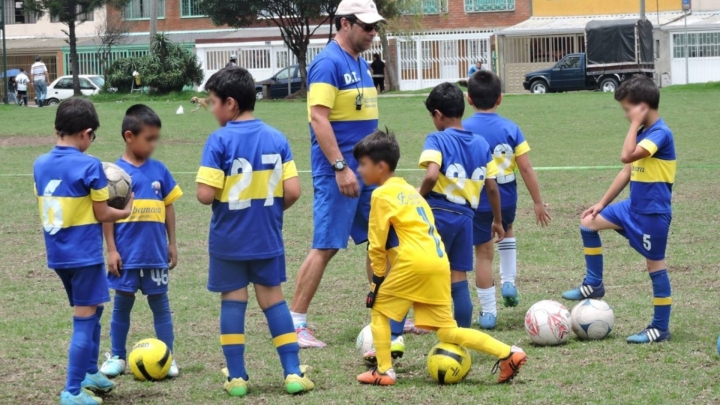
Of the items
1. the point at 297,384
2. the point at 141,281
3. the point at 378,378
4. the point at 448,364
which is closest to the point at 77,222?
the point at 141,281

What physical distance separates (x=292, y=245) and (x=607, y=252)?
10.2ft

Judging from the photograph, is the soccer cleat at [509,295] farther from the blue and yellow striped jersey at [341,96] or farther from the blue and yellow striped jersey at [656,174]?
the blue and yellow striped jersey at [341,96]

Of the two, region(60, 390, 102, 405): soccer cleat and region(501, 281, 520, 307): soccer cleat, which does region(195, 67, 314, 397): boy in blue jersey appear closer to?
region(60, 390, 102, 405): soccer cleat

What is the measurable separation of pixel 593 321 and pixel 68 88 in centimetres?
4489

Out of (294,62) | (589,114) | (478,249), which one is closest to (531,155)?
(589,114)

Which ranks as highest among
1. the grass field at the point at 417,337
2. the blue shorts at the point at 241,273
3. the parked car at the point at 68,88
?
the parked car at the point at 68,88

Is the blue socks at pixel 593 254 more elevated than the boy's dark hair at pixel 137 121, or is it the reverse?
the boy's dark hair at pixel 137 121

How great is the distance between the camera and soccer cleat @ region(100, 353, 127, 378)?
6004mm

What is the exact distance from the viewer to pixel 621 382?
5512 mm

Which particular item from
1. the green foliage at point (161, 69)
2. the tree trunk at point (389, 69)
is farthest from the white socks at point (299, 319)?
the tree trunk at point (389, 69)

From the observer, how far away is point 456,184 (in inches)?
251

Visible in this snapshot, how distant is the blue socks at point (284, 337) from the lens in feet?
18.4

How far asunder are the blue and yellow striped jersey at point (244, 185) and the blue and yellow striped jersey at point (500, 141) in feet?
6.52

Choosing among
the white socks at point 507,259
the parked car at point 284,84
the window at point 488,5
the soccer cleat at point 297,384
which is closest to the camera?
the soccer cleat at point 297,384
